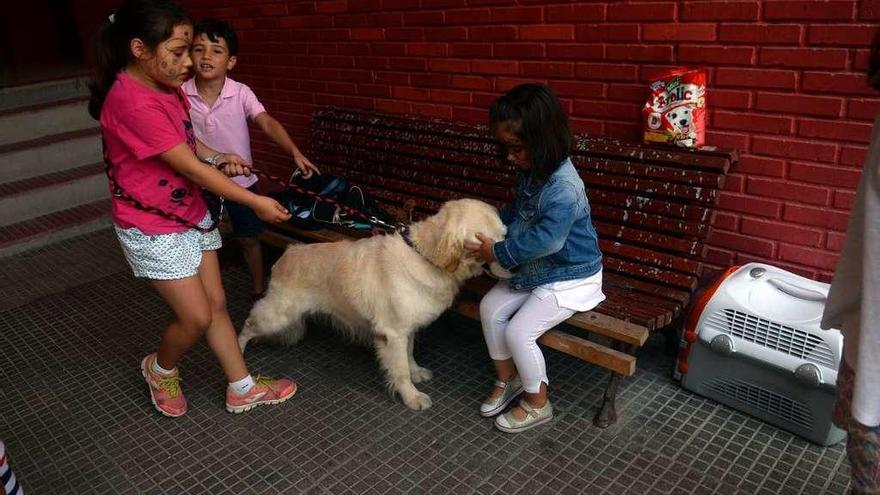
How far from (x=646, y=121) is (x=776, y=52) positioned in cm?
73

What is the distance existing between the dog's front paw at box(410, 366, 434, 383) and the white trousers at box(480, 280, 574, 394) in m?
0.54

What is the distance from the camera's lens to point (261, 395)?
12.1 ft

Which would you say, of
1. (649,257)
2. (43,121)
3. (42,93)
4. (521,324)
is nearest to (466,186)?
(649,257)

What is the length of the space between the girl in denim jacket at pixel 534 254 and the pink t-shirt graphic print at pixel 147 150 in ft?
4.68

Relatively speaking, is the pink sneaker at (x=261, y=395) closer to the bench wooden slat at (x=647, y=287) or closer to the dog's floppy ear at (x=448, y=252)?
the dog's floppy ear at (x=448, y=252)

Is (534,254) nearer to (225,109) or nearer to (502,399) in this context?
(502,399)

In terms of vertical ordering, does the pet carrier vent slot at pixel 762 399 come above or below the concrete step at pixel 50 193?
below

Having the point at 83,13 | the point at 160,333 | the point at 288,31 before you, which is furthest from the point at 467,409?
the point at 83,13

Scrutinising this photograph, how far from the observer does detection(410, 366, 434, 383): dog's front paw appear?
389 cm

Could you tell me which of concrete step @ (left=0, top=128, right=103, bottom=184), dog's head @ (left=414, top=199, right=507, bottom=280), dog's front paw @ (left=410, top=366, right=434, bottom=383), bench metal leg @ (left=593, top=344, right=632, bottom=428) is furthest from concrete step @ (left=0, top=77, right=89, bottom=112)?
bench metal leg @ (left=593, top=344, right=632, bottom=428)

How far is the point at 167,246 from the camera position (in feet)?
10.5

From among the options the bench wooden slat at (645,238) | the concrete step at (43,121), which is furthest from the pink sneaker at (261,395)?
the concrete step at (43,121)

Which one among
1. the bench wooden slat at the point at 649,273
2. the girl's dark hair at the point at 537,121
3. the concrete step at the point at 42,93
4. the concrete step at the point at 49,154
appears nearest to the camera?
the girl's dark hair at the point at 537,121

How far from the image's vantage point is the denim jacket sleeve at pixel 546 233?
3.09 m
